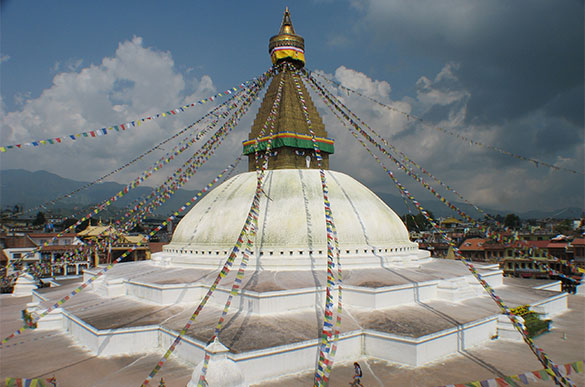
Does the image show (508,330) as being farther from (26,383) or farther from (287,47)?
(287,47)

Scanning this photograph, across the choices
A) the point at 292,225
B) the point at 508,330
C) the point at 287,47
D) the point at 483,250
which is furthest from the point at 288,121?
the point at 483,250

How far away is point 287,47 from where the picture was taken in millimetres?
15555

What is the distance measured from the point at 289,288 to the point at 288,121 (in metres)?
7.26

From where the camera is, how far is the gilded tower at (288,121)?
47.6 ft

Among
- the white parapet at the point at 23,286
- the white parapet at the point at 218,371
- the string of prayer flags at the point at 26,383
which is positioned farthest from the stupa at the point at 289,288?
the white parapet at the point at 23,286

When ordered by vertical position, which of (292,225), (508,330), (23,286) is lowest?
(23,286)

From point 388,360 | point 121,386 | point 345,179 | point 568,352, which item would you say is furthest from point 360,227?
point 121,386

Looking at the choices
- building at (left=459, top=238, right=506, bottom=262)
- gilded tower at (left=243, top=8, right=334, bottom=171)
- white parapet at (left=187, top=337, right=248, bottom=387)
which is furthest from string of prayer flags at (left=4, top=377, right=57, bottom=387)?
building at (left=459, top=238, right=506, bottom=262)

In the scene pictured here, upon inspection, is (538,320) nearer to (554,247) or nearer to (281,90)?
(281,90)

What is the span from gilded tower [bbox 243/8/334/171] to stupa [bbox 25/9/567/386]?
0.05 meters

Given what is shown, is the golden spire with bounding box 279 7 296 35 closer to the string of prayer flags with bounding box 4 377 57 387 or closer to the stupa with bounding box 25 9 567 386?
the stupa with bounding box 25 9 567 386

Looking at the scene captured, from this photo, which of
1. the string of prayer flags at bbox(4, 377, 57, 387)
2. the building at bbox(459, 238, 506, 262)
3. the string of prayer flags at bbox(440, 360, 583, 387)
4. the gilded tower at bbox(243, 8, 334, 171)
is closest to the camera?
the string of prayer flags at bbox(440, 360, 583, 387)

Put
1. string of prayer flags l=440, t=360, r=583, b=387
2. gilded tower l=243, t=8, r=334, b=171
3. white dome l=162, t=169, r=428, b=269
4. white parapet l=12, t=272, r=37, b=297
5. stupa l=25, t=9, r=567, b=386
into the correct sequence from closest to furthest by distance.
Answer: string of prayer flags l=440, t=360, r=583, b=387 → stupa l=25, t=9, r=567, b=386 → white dome l=162, t=169, r=428, b=269 → gilded tower l=243, t=8, r=334, b=171 → white parapet l=12, t=272, r=37, b=297

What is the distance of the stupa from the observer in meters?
7.75
